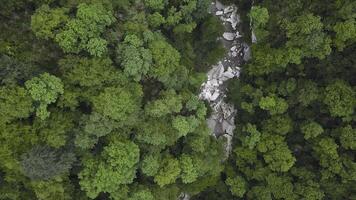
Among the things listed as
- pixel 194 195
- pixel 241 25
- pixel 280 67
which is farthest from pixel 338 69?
pixel 194 195

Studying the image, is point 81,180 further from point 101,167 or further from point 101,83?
point 101,83

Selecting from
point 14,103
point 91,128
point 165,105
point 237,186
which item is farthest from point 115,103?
point 237,186

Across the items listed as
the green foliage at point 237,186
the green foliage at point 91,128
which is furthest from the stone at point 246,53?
the green foliage at point 91,128

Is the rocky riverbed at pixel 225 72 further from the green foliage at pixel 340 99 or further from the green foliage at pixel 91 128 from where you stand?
the green foliage at pixel 91 128

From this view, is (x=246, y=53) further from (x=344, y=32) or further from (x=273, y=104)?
(x=344, y=32)

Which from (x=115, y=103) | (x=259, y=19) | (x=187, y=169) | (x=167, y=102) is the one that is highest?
(x=259, y=19)
